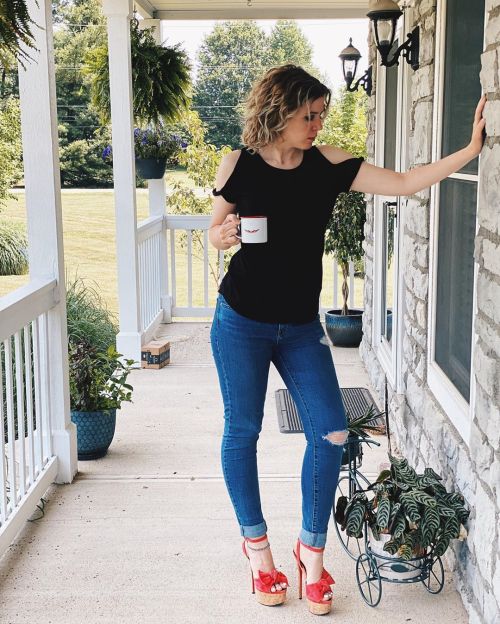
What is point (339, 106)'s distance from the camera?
9062 mm

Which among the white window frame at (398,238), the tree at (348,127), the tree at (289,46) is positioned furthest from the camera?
the tree at (289,46)

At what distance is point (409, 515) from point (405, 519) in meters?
0.03

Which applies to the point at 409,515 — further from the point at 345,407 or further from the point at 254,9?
the point at 254,9

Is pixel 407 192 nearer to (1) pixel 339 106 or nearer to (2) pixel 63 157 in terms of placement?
(1) pixel 339 106

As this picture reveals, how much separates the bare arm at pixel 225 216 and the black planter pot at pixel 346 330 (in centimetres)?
410

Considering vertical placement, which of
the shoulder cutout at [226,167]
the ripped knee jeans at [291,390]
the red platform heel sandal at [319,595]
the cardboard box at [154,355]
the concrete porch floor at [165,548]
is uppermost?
the shoulder cutout at [226,167]

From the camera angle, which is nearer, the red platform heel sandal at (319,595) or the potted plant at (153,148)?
the red platform heel sandal at (319,595)

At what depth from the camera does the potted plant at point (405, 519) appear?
8.61ft

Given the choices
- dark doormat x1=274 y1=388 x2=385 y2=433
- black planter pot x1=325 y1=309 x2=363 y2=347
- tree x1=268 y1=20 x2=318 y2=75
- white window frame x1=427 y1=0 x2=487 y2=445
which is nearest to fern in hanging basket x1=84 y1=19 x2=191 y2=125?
black planter pot x1=325 y1=309 x2=363 y2=347

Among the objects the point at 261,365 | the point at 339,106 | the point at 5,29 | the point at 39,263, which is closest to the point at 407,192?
the point at 261,365

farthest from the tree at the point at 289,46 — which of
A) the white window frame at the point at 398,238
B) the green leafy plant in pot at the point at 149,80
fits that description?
the white window frame at the point at 398,238

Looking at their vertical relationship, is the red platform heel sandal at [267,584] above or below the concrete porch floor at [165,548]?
above

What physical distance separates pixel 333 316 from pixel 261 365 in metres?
4.17

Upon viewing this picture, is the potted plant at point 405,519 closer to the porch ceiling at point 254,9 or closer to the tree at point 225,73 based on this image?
the porch ceiling at point 254,9
